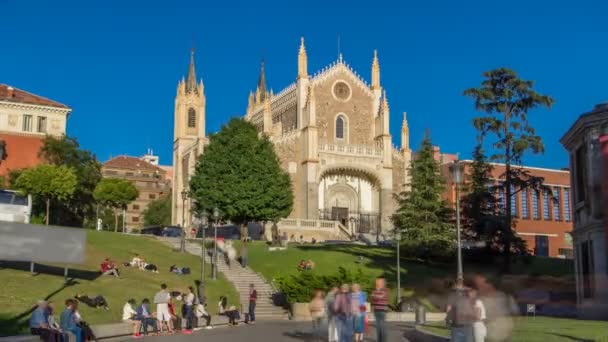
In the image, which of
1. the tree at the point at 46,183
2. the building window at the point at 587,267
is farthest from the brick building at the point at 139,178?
the building window at the point at 587,267

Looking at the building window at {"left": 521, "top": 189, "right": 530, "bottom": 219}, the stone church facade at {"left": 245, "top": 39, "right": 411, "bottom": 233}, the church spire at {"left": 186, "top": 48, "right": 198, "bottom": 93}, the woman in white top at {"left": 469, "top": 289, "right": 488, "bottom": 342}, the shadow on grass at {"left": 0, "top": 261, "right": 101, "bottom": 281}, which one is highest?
the church spire at {"left": 186, "top": 48, "right": 198, "bottom": 93}

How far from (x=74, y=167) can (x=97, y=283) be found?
31.3 m

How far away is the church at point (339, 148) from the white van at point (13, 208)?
115ft

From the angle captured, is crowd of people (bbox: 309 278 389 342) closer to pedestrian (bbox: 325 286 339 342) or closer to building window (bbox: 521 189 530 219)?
pedestrian (bbox: 325 286 339 342)

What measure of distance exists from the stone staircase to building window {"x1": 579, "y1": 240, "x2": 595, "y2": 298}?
12044 millimetres

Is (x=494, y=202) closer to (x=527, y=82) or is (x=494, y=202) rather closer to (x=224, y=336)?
(x=527, y=82)

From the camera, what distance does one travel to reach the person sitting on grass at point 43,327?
16266 mm

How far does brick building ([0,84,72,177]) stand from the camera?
63406mm

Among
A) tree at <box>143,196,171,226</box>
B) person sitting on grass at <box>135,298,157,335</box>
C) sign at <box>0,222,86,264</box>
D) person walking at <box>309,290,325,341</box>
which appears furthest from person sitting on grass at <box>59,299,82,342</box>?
tree at <box>143,196,171,226</box>

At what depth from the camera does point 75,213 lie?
62156 millimetres

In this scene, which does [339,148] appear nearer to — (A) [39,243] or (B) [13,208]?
(B) [13,208]

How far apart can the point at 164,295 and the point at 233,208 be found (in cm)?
3134

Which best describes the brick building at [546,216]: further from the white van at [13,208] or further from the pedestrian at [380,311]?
the pedestrian at [380,311]

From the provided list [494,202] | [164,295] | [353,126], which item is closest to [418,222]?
[494,202]
